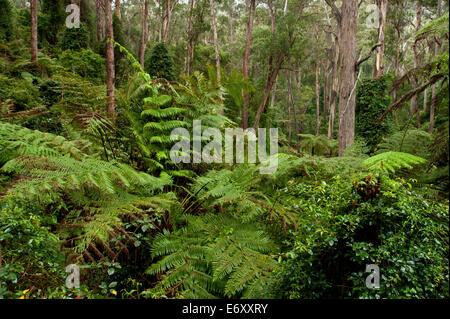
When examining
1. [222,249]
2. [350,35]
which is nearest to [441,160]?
[222,249]

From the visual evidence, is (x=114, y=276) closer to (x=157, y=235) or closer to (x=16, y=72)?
(x=157, y=235)

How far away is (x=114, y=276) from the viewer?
198cm

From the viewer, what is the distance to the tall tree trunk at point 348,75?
517 cm

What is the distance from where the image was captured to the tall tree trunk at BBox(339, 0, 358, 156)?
17.0 ft

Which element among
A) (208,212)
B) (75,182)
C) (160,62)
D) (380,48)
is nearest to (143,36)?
(160,62)

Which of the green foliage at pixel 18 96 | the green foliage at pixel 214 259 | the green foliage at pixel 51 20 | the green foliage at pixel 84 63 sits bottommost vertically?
the green foliage at pixel 214 259

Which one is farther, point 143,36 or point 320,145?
point 143,36

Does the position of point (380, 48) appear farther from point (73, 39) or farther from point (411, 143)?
point (73, 39)

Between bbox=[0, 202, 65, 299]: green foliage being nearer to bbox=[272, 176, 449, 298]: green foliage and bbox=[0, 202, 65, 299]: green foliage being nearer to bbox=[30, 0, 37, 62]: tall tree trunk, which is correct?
bbox=[272, 176, 449, 298]: green foliage

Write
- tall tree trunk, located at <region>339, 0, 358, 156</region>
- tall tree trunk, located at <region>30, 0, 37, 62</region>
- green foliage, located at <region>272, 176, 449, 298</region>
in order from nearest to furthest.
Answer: green foliage, located at <region>272, 176, 449, 298</region> → tall tree trunk, located at <region>339, 0, 358, 156</region> → tall tree trunk, located at <region>30, 0, 37, 62</region>

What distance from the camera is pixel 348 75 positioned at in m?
5.25

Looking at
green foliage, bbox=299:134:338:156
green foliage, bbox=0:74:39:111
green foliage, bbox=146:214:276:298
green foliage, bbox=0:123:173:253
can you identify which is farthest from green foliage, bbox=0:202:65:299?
green foliage, bbox=299:134:338:156

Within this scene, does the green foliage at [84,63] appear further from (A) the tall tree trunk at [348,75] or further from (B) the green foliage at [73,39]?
(A) the tall tree trunk at [348,75]

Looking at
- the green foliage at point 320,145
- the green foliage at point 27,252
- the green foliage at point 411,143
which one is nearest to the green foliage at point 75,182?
the green foliage at point 27,252
